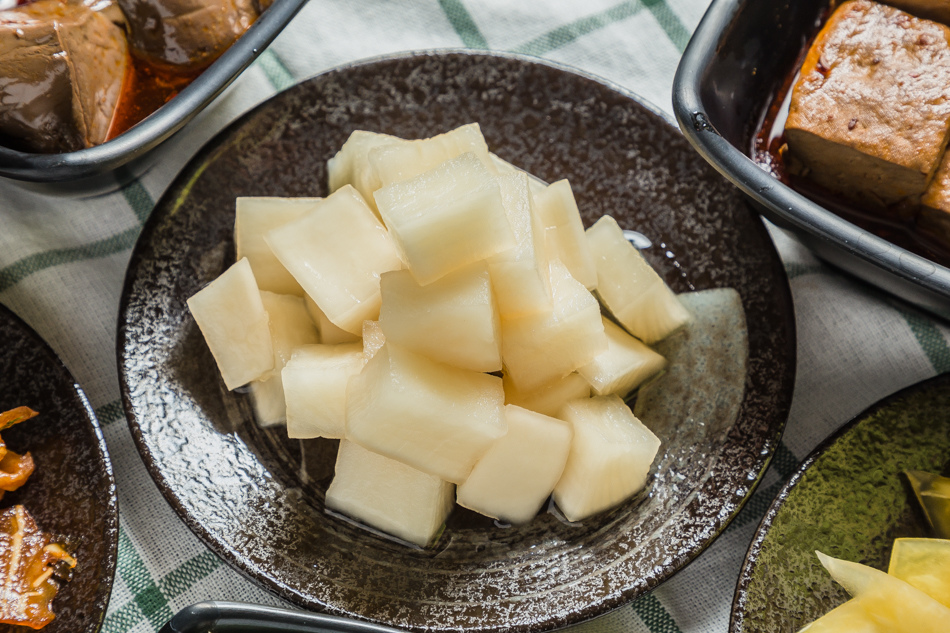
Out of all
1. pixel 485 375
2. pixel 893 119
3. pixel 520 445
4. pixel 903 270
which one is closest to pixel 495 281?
pixel 485 375

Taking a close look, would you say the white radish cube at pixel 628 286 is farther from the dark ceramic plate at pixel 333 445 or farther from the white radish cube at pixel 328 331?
the white radish cube at pixel 328 331

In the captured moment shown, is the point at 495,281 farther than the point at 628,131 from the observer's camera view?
No

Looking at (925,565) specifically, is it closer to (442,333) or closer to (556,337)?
(556,337)

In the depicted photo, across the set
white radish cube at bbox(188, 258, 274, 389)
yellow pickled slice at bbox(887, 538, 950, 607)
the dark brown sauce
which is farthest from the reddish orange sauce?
yellow pickled slice at bbox(887, 538, 950, 607)

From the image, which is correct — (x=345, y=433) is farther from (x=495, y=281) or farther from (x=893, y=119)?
(x=893, y=119)

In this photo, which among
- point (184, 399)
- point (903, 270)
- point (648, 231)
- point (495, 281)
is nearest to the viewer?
point (903, 270)

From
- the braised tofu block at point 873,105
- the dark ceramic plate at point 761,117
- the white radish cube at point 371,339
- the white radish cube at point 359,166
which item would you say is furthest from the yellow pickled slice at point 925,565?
the white radish cube at point 359,166

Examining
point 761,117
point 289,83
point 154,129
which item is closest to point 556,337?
point 761,117
